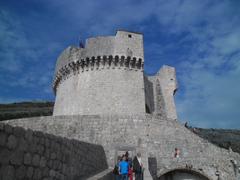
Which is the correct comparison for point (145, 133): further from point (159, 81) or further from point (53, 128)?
point (159, 81)

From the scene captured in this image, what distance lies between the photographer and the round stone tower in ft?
61.3

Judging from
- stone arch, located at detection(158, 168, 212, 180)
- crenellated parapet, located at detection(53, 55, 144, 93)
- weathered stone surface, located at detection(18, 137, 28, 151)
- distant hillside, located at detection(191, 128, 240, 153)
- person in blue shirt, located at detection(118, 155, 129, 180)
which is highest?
crenellated parapet, located at detection(53, 55, 144, 93)

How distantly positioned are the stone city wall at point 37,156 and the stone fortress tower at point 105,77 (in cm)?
1205

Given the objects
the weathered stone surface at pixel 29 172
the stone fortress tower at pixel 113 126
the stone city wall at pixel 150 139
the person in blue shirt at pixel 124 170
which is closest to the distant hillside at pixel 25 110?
the stone fortress tower at pixel 113 126

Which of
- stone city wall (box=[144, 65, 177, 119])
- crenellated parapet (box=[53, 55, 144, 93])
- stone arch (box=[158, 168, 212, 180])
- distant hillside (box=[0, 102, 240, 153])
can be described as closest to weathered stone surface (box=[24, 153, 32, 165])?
stone arch (box=[158, 168, 212, 180])

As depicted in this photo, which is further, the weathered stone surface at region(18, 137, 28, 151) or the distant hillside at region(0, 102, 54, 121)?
the distant hillside at region(0, 102, 54, 121)

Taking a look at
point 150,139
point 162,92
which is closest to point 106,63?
point 162,92

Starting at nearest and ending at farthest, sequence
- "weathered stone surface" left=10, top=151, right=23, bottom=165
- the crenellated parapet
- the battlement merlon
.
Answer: "weathered stone surface" left=10, top=151, right=23, bottom=165
the crenellated parapet
the battlement merlon

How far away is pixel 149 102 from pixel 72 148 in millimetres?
16719

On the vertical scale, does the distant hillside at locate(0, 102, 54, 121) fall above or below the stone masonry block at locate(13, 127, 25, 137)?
above

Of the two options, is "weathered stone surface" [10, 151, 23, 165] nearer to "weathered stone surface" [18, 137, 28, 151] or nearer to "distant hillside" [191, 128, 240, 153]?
"weathered stone surface" [18, 137, 28, 151]

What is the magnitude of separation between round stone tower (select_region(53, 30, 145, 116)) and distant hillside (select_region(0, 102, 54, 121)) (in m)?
17.6

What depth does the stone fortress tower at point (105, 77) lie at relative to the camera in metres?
18.7

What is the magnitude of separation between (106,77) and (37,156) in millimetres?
15498
